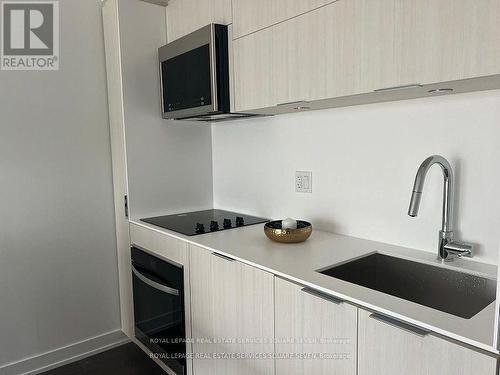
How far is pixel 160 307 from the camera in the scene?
2.08 metres

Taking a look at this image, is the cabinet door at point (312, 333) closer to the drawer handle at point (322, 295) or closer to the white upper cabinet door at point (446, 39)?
the drawer handle at point (322, 295)

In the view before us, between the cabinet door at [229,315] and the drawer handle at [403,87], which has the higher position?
the drawer handle at [403,87]

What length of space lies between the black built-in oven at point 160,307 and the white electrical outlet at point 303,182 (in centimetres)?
72

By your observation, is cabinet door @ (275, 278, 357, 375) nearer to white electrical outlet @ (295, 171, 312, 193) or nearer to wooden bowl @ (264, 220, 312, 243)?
wooden bowl @ (264, 220, 312, 243)

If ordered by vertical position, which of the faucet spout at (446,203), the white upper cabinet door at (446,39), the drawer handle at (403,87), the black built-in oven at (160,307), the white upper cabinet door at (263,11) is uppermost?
the white upper cabinet door at (263,11)

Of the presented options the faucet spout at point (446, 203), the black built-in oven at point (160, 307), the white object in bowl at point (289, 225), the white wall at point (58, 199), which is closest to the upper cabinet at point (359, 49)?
the faucet spout at point (446, 203)

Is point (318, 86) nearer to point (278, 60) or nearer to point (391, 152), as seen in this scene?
point (278, 60)

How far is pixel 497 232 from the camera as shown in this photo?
1355 mm

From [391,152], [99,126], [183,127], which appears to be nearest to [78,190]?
[99,126]

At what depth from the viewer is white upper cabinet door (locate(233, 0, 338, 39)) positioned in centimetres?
151

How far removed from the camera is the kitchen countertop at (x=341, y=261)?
969 millimetres

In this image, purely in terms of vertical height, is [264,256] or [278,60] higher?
[278,60]

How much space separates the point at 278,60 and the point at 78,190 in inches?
57.9

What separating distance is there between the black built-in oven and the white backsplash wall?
634 mm
